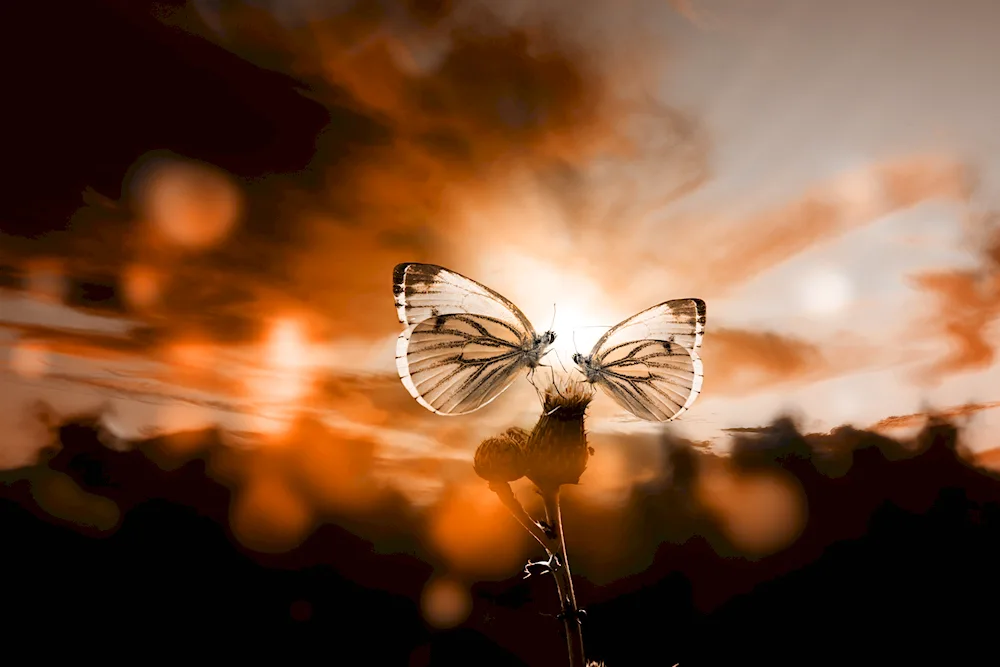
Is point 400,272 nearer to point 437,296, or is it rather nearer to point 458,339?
point 437,296

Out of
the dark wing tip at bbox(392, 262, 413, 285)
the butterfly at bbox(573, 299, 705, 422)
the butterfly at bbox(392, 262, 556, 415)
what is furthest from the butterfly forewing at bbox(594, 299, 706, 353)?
the dark wing tip at bbox(392, 262, 413, 285)

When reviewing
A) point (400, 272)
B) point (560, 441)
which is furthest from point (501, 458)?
point (400, 272)

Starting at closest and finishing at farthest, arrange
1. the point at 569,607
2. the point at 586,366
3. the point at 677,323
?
the point at 569,607, the point at 586,366, the point at 677,323

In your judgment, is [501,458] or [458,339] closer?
[501,458]

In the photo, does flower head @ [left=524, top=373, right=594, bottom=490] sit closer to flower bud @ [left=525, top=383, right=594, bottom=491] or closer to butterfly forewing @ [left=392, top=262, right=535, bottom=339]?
flower bud @ [left=525, top=383, right=594, bottom=491]

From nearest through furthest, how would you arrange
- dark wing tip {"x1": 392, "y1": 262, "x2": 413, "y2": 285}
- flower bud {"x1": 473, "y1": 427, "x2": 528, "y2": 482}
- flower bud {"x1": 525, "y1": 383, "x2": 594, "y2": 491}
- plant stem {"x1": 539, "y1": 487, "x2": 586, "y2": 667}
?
plant stem {"x1": 539, "y1": 487, "x2": 586, "y2": 667}, flower bud {"x1": 525, "y1": 383, "x2": 594, "y2": 491}, flower bud {"x1": 473, "y1": 427, "x2": 528, "y2": 482}, dark wing tip {"x1": 392, "y1": 262, "x2": 413, "y2": 285}

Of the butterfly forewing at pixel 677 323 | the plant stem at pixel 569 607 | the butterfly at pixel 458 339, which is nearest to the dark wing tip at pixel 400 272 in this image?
the butterfly at pixel 458 339

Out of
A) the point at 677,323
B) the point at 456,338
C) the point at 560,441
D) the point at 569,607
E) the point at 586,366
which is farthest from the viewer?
the point at 677,323
